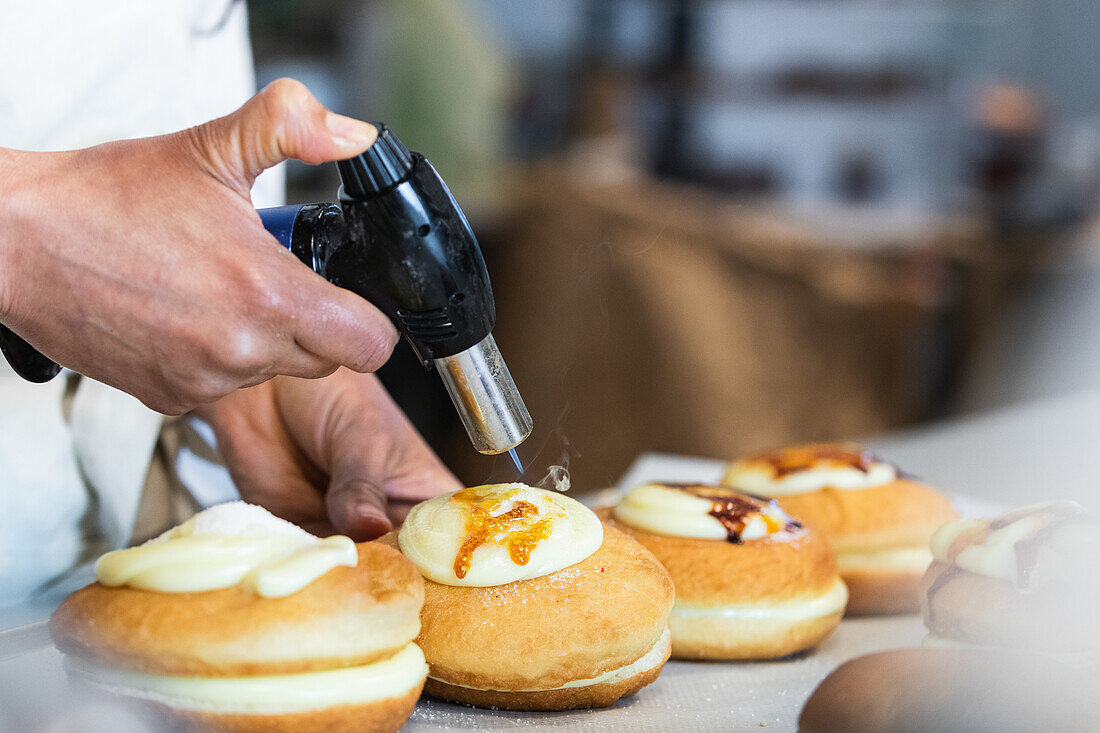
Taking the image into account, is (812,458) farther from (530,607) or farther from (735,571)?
(530,607)

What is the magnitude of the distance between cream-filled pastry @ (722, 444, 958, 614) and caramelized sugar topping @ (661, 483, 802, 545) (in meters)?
0.06

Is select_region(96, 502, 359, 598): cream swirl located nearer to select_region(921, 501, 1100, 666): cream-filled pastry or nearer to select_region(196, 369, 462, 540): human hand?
select_region(196, 369, 462, 540): human hand

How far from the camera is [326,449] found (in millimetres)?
928

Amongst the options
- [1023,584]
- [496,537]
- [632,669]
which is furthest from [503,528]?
[1023,584]

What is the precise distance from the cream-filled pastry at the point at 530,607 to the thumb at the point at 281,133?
29 centimetres

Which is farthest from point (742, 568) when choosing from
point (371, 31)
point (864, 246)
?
point (371, 31)

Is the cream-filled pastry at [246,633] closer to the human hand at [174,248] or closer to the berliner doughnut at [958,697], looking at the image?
the human hand at [174,248]

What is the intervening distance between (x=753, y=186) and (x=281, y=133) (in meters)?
3.90

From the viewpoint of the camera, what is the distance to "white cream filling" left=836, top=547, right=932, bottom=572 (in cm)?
86

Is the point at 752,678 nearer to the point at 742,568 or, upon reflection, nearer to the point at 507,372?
the point at 742,568

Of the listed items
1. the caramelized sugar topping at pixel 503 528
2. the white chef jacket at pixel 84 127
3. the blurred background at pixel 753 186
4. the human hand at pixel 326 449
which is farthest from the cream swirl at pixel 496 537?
the blurred background at pixel 753 186

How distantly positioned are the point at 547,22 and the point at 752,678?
197 inches

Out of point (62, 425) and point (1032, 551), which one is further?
point (62, 425)

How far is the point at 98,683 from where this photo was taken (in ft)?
1.70
